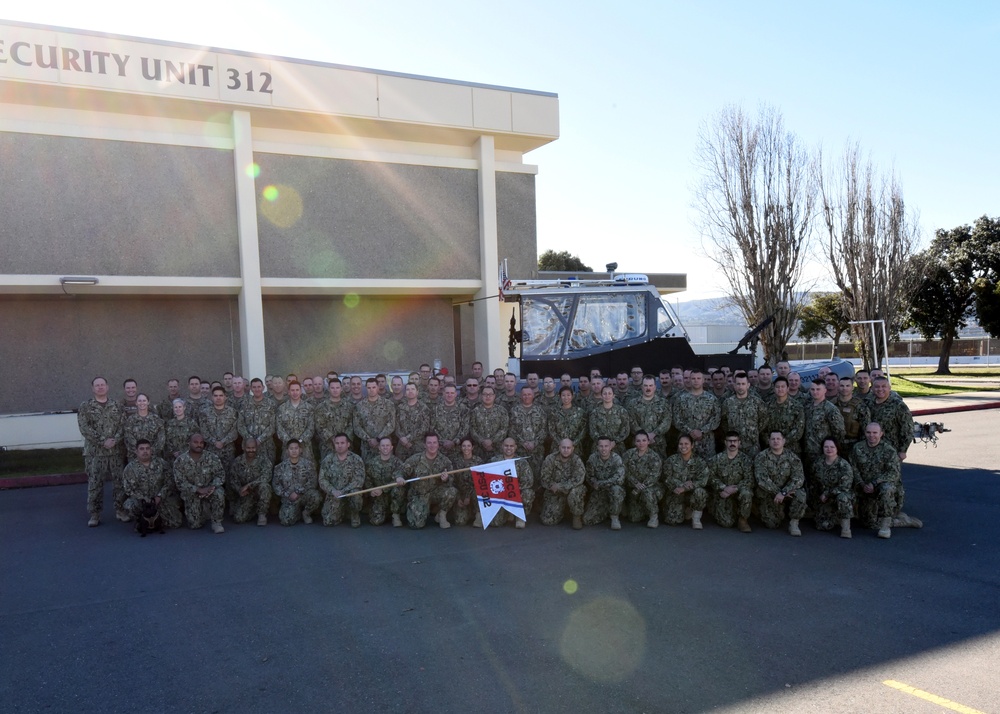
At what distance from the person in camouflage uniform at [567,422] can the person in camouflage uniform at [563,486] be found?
54 cm

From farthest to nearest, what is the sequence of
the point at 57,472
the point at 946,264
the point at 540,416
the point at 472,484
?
1. the point at 946,264
2. the point at 57,472
3. the point at 540,416
4. the point at 472,484

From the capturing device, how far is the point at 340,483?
829 cm

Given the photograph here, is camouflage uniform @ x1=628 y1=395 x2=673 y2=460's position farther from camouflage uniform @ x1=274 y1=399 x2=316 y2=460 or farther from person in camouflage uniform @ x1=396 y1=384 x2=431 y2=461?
camouflage uniform @ x1=274 y1=399 x2=316 y2=460

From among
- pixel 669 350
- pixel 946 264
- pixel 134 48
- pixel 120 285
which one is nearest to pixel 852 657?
pixel 669 350

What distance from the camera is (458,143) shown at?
17656mm

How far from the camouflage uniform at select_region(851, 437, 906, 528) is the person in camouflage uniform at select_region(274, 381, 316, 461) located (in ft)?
20.8

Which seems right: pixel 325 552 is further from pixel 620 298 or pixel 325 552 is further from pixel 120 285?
pixel 120 285

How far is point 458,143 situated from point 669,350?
9395mm

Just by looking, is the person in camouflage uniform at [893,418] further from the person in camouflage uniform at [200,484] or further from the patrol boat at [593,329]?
the person in camouflage uniform at [200,484]

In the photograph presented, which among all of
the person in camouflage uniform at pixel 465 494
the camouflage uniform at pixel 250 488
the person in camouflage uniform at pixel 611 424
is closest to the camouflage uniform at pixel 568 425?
the person in camouflage uniform at pixel 611 424

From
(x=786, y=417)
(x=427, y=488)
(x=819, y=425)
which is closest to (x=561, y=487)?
(x=427, y=488)

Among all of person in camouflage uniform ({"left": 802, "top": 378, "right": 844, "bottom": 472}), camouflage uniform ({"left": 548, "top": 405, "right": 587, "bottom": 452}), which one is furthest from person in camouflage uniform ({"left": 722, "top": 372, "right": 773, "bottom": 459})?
camouflage uniform ({"left": 548, "top": 405, "right": 587, "bottom": 452})

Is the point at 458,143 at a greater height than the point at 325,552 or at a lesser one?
greater

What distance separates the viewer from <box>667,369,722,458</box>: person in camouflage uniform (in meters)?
8.44
